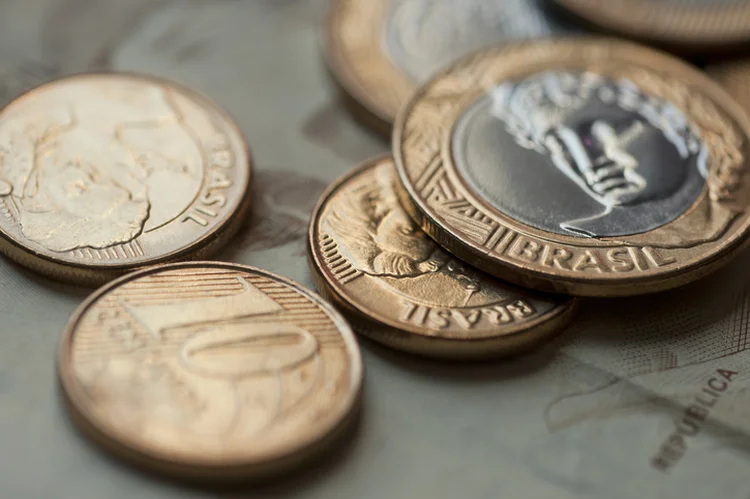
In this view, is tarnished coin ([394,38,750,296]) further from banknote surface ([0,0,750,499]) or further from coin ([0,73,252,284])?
Answer: coin ([0,73,252,284])

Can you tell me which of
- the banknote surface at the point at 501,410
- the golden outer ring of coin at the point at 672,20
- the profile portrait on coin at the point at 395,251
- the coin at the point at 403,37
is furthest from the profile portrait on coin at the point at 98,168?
the golden outer ring of coin at the point at 672,20

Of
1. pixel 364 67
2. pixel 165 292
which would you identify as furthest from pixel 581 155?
pixel 165 292

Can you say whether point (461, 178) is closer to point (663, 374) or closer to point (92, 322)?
point (663, 374)

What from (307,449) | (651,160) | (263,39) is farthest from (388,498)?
(263,39)

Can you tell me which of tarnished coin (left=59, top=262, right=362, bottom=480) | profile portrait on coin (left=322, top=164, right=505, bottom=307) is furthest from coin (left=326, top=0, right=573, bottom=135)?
tarnished coin (left=59, top=262, right=362, bottom=480)

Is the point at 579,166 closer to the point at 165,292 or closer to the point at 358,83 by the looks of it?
the point at 358,83

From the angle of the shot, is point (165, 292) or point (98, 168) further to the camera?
point (98, 168)

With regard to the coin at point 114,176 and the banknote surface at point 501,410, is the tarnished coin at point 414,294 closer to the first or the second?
the banknote surface at point 501,410
